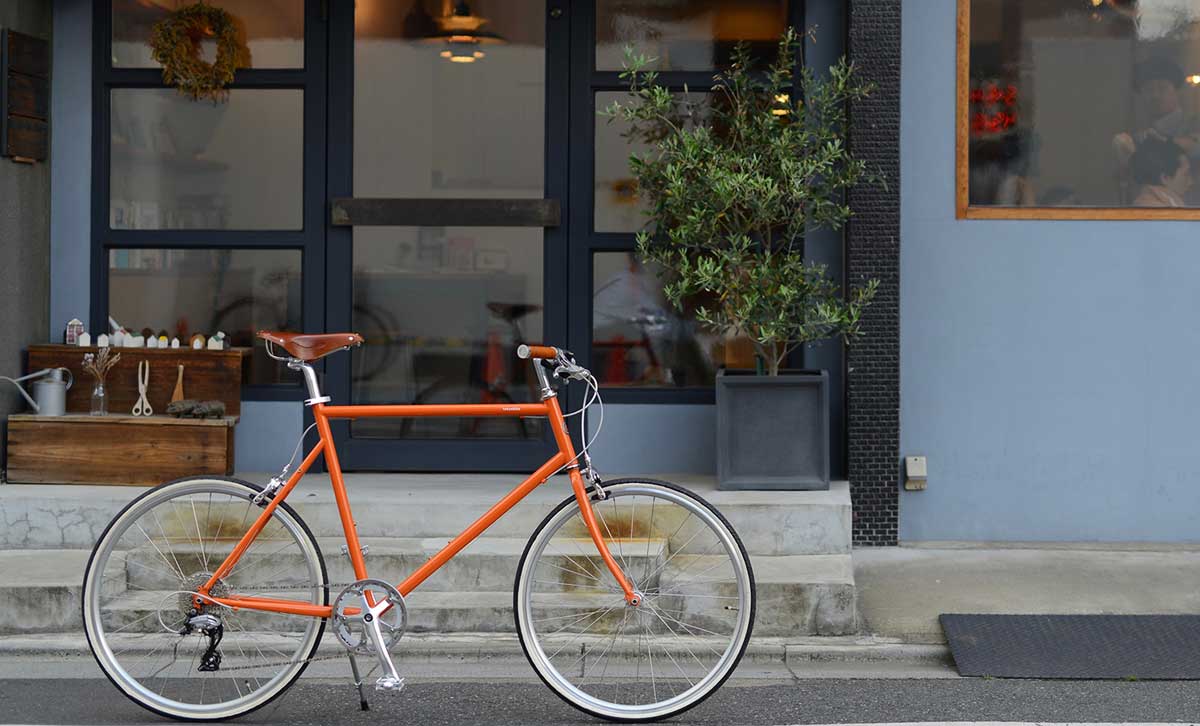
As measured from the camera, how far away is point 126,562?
4727 mm

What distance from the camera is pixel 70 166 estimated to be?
24.5ft

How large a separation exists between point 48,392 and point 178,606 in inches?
108

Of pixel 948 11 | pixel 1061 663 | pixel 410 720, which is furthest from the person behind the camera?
pixel 948 11

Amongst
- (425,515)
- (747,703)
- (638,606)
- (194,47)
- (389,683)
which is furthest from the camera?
(194,47)


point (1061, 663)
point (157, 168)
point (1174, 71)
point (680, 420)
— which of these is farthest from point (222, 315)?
point (1174, 71)

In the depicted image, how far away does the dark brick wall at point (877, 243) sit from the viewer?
275 inches

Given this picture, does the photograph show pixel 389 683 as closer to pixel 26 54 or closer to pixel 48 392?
pixel 48 392

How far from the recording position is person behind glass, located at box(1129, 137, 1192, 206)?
7207 millimetres

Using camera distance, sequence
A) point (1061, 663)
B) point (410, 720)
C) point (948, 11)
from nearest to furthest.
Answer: point (410, 720) < point (1061, 663) < point (948, 11)

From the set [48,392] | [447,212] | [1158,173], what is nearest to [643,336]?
[447,212]

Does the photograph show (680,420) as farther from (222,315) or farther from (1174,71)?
(1174,71)

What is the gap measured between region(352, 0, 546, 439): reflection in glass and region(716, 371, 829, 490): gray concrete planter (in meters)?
1.24

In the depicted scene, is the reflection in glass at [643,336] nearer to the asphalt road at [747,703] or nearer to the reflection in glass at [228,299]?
the reflection in glass at [228,299]

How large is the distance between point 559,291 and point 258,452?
5.92ft
